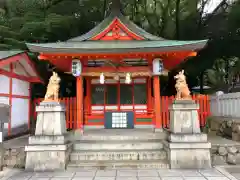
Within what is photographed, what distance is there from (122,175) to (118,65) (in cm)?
491

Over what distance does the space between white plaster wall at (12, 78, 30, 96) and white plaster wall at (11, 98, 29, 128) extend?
12.2 inches

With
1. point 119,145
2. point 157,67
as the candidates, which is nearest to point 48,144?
point 119,145

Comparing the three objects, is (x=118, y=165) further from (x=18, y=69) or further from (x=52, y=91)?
(x=18, y=69)

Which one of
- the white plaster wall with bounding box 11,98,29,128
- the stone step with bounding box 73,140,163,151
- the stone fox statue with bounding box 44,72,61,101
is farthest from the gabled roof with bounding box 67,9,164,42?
the stone step with bounding box 73,140,163,151

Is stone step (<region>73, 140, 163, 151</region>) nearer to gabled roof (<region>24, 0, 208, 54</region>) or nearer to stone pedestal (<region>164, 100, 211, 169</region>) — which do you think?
stone pedestal (<region>164, 100, 211, 169</region>)

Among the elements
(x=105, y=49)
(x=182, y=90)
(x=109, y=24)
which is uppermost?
(x=109, y=24)

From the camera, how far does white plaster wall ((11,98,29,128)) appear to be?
10.2 m

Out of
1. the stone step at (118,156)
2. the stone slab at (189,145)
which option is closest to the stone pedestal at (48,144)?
the stone step at (118,156)

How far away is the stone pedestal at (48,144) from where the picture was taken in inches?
299

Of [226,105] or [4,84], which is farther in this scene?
[226,105]

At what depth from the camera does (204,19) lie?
17688 millimetres

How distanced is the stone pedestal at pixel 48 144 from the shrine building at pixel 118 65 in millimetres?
1831

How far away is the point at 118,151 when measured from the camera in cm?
838

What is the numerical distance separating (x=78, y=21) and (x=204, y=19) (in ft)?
29.7
